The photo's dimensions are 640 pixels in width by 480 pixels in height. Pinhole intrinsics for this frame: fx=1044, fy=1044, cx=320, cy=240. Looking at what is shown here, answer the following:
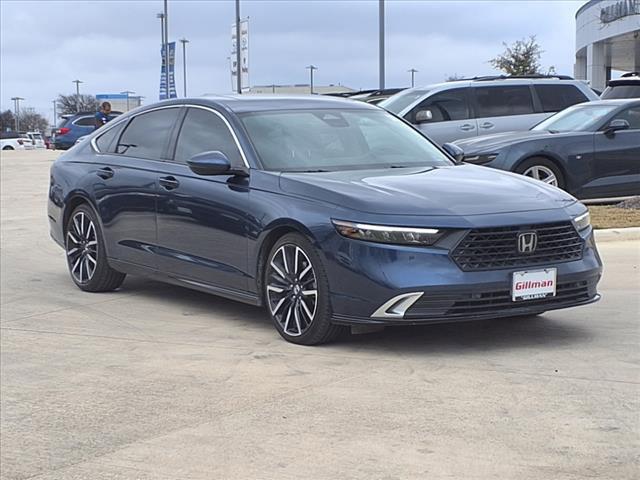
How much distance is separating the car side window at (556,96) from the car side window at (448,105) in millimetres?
1344

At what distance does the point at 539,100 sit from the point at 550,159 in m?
4.30

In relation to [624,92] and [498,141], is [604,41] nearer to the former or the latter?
[624,92]

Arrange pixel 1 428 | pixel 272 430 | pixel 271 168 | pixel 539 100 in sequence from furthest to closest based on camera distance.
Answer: pixel 539 100, pixel 271 168, pixel 1 428, pixel 272 430

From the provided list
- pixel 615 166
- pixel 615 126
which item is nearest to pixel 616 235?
pixel 615 166

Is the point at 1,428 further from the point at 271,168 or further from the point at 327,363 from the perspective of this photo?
the point at 271,168

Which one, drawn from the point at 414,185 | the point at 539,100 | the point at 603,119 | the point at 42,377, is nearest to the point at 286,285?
the point at 414,185

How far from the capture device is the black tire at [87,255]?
9.02m

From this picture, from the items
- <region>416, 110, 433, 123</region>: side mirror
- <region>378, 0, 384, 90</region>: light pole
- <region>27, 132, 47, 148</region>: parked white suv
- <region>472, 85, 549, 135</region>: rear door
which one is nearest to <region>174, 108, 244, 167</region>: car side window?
<region>416, 110, 433, 123</region>: side mirror

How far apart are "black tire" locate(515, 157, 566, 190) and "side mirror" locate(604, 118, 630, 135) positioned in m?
0.92

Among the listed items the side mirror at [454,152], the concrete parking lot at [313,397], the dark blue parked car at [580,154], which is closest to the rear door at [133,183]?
the concrete parking lot at [313,397]

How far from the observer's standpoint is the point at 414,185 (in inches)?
262

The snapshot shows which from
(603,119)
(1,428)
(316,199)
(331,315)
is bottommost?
(1,428)

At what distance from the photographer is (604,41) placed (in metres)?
49.9

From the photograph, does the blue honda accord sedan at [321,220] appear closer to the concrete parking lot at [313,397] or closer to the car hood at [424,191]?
the car hood at [424,191]
